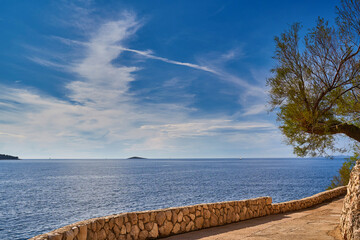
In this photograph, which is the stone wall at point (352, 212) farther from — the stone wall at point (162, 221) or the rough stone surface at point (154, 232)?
the rough stone surface at point (154, 232)

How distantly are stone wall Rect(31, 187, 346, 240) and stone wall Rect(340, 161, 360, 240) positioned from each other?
4227mm

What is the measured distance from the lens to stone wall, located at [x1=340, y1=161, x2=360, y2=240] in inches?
288

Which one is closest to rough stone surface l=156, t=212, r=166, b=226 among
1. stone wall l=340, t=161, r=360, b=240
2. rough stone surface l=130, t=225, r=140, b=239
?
rough stone surface l=130, t=225, r=140, b=239

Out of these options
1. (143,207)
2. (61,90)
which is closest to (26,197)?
(61,90)

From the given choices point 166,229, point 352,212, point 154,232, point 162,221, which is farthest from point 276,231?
point 154,232

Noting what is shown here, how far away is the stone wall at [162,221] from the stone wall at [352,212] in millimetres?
4227

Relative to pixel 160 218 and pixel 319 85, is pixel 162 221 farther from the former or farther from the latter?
pixel 319 85

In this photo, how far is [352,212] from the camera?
749 centimetres

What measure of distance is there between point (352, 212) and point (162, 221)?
17.3 feet

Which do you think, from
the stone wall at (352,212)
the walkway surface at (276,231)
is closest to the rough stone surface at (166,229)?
the walkway surface at (276,231)

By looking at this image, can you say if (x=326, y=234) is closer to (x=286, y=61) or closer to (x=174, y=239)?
(x=174, y=239)

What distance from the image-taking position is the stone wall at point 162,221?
22.5ft

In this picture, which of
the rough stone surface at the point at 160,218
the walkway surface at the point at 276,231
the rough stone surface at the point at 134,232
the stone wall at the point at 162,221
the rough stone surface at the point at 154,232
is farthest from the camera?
the rough stone surface at the point at 160,218

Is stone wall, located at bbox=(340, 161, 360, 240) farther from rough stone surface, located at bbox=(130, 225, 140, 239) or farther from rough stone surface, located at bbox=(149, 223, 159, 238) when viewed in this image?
rough stone surface, located at bbox=(130, 225, 140, 239)
